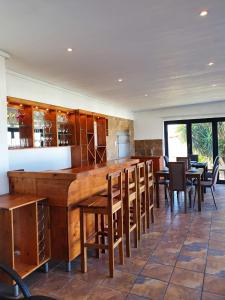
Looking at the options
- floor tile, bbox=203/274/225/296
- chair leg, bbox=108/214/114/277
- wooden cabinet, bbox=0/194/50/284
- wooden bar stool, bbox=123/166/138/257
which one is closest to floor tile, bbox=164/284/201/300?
floor tile, bbox=203/274/225/296

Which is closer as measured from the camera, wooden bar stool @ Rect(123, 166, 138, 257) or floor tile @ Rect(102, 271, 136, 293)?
floor tile @ Rect(102, 271, 136, 293)

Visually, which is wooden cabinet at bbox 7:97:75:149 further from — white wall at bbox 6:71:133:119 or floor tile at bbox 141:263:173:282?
floor tile at bbox 141:263:173:282

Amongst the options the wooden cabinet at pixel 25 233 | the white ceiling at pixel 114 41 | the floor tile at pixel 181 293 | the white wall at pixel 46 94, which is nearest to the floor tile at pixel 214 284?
the floor tile at pixel 181 293

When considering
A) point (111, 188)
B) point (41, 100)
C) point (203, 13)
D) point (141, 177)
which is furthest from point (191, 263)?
point (41, 100)

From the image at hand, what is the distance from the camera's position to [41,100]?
4.58m

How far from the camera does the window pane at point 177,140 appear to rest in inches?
326

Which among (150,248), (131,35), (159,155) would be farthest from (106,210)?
(159,155)

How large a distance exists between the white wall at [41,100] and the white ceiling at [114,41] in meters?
→ 0.20

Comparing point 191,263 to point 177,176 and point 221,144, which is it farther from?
point 221,144

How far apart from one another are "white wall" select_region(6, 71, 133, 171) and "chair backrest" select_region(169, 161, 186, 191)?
2.27 m

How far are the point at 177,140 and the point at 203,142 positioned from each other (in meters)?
0.86

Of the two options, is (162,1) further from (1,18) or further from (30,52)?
(30,52)

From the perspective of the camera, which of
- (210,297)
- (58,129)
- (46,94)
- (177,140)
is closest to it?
(210,297)

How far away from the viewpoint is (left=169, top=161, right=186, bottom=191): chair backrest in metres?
4.96
